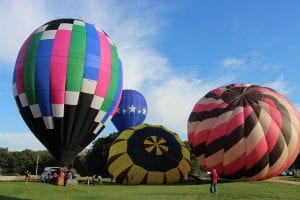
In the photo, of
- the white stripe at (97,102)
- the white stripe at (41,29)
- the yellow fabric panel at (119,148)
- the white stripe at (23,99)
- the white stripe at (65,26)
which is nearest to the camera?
the white stripe at (23,99)

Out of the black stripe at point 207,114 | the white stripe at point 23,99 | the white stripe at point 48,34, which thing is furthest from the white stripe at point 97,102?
the black stripe at point 207,114

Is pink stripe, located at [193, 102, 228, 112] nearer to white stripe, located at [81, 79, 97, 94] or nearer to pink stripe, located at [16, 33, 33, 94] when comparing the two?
white stripe, located at [81, 79, 97, 94]

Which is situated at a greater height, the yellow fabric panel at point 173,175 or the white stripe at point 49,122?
the white stripe at point 49,122

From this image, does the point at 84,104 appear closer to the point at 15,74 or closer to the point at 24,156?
the point at 15,74

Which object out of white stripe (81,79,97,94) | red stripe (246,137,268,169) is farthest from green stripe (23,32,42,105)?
red stripe (246,137,268,169)

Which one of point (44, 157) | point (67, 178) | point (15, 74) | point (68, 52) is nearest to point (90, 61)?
point (68, 52)

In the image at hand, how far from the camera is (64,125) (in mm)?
20484

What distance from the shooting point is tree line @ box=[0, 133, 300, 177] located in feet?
192

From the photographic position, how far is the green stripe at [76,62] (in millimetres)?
20578

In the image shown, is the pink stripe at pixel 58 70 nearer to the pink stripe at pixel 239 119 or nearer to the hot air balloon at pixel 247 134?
the hot air balloon at pixel 247 134

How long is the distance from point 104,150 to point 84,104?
3847cm

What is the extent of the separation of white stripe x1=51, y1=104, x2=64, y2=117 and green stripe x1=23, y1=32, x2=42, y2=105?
1.06m

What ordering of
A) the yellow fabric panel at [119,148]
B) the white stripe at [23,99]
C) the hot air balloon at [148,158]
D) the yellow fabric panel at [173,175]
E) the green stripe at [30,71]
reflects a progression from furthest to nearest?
the yellow fabric panel at [119,148], the yellow fabric panel at [173,175], the hot air balloon at [148,158], the white stripe at [23,99], the green stripe at [30,71]

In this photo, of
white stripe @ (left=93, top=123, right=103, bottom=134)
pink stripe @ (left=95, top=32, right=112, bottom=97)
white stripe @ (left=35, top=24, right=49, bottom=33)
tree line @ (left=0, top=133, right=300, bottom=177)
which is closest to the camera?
pink stripe @ (left=95, top=32, right=112, bottom=97)
